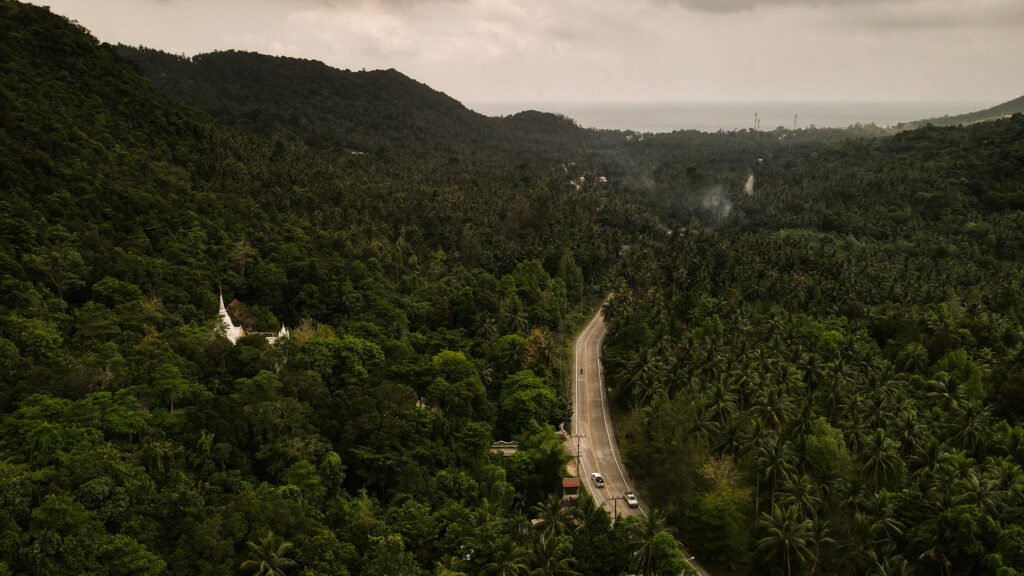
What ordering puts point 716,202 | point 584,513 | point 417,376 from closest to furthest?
point 584,513 < point 417,376 < point 716,202

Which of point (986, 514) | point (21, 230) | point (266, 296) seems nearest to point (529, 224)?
point (266, 296)

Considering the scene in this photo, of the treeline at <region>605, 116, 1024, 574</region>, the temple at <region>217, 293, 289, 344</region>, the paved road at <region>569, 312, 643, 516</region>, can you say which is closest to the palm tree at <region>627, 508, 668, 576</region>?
the treeline at <region>605, 116, 1024, 574</region>

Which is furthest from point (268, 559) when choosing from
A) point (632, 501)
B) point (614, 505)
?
point (632, 501)

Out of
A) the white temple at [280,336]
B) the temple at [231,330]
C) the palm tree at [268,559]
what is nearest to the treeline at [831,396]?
the palm tree at [268,559]

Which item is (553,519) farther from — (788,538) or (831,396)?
(831,396)

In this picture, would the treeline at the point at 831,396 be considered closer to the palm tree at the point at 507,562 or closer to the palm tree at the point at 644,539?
the palm tree at the point at 644,539

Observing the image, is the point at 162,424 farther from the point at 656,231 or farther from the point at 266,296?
the point at 656,231
